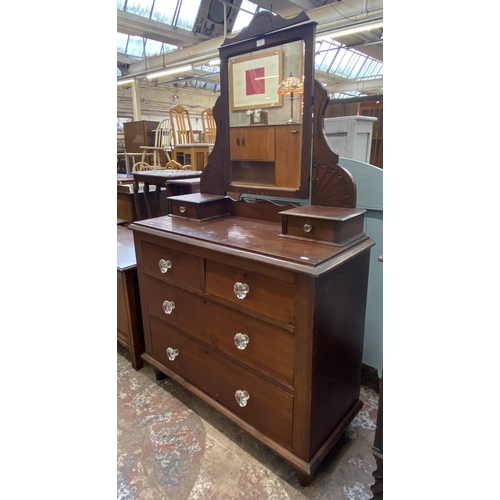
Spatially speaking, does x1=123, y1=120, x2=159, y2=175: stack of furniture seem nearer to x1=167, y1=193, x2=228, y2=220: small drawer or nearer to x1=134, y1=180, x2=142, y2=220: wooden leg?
x1=134, y1=180, x2=142, y2=220: wooden leg

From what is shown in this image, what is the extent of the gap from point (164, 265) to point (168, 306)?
0.20 meters

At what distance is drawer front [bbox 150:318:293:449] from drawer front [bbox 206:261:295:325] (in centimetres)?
29

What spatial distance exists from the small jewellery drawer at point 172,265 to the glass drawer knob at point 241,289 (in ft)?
0.65

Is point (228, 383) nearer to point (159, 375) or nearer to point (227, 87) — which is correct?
point (159, 375)

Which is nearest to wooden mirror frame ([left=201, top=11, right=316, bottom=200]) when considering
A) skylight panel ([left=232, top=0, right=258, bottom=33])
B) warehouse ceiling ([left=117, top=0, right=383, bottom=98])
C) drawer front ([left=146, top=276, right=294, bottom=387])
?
drawer front ([left=146, top=276, right=294, bottom=387])

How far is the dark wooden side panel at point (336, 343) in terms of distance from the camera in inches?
44.0

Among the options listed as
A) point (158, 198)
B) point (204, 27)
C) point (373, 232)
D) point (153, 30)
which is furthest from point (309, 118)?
point (204, 27)

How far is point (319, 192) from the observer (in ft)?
4.43

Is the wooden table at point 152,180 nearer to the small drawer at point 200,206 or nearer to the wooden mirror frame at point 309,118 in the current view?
the small drawer at point 200,206

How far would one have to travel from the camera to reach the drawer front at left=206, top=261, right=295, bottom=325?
1.10 metres

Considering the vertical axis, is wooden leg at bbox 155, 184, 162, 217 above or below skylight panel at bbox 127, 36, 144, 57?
below

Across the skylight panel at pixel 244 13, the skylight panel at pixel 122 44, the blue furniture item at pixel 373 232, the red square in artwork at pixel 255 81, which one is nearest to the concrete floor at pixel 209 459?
the blue furniture item at pixel 373 232

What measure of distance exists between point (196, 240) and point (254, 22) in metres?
0.93

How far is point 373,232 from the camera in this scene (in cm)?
164
